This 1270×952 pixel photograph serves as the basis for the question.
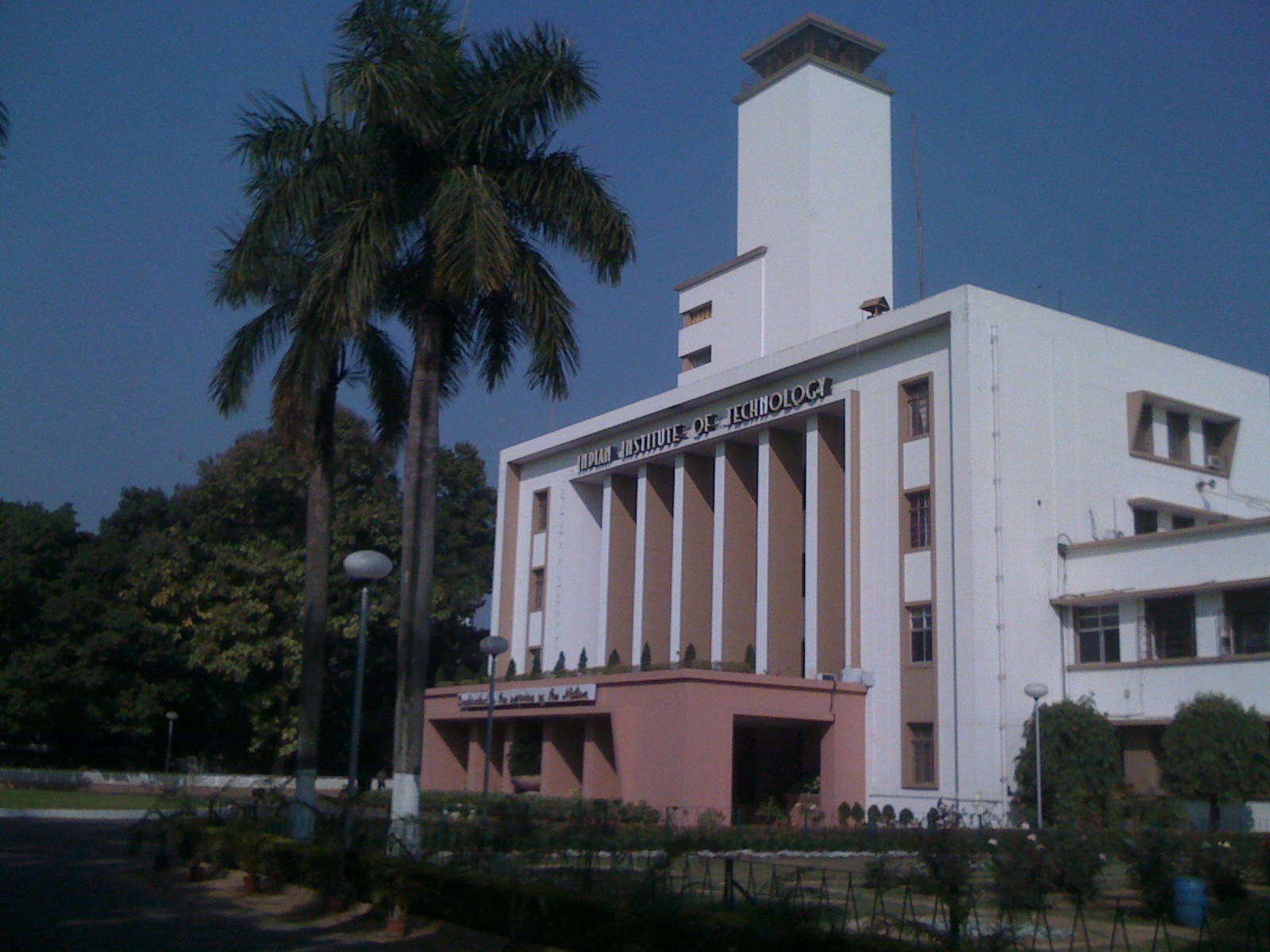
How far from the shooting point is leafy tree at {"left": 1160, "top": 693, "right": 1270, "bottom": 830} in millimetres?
26516

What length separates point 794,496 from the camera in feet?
124

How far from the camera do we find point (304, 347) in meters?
22.1

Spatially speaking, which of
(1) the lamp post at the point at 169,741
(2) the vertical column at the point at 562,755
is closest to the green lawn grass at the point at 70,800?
(1) the lamp post at the point at 169,741

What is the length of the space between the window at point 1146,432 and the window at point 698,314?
19115 mm

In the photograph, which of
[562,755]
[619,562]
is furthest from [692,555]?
[562,755]

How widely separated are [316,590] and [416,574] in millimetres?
3873

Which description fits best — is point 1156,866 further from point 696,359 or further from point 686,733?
point 696,359

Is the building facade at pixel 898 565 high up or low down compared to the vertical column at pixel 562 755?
up

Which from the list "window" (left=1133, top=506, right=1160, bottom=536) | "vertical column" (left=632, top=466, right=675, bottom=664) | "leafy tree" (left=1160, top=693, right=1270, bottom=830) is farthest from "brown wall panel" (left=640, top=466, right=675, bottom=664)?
"leafy tree" (left=1160, top=693, right=1270, bottom=830)

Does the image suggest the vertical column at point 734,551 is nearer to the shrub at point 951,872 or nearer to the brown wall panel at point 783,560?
the brown wall panel at point 783,560

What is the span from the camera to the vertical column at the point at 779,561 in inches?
1437

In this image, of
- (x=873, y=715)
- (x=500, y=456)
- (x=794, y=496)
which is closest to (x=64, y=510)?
(x=500, y=456)

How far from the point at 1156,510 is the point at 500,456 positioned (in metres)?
24.7

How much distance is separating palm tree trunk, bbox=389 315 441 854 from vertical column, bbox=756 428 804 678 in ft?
58.9
